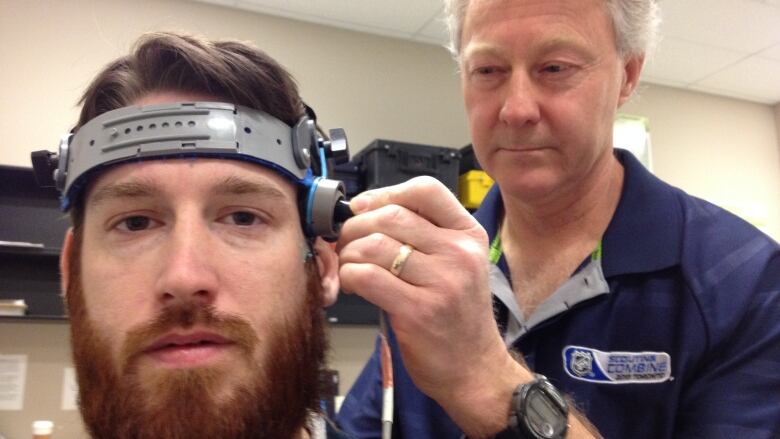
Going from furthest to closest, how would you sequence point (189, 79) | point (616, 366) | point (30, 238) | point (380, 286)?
point (30, 238)
point (616, 366)
point (189, 79)
point (380, 286)

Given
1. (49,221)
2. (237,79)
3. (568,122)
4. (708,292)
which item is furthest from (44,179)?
(49,221)

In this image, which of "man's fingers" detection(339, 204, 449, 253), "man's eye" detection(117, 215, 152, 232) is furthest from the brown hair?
"man's fingers" detection(339, 204, 449, 253)

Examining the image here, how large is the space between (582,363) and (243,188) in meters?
0.67

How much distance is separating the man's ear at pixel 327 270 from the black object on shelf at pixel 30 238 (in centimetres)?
203

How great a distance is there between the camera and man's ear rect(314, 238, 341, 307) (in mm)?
1004

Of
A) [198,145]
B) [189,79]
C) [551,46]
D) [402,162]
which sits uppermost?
[402,162]

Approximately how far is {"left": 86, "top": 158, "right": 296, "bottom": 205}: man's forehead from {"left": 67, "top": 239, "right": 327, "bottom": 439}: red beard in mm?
131

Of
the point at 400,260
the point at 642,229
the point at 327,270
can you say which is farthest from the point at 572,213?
the point at 400,260

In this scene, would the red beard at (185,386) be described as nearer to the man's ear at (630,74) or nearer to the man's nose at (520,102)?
the man's nose at (520,102)

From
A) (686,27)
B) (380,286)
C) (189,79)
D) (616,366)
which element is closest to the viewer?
(380,286)

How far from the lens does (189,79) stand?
0.99 m

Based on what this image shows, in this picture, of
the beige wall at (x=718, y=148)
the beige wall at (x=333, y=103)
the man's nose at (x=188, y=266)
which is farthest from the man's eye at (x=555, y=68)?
the beige wall at (x=718, y=148)

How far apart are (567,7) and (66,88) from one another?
2547 mm

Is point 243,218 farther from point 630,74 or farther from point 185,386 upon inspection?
point 630,74
